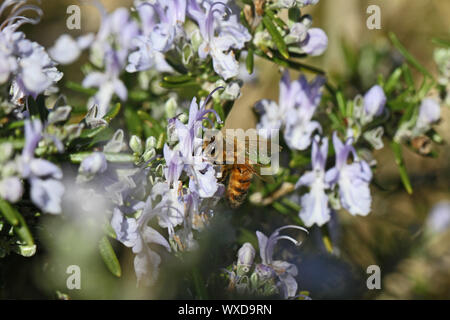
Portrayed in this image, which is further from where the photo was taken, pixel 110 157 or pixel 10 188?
pixel 110 157

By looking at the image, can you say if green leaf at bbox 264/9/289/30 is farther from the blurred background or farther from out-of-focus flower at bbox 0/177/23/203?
out-of-focus flower at bbox 0/177/23/203

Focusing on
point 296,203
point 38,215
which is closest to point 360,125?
point 296,203

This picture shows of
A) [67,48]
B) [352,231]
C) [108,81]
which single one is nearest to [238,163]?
[108,81]

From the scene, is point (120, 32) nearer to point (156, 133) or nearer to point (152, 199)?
point (156, 133)

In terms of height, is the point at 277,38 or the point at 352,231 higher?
the point at 277,38

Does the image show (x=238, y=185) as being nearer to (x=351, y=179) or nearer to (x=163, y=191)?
(x=163, y=191)
